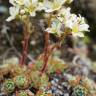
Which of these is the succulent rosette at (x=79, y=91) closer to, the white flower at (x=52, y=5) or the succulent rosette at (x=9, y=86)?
the succulent rosette at (x=9, y=86)

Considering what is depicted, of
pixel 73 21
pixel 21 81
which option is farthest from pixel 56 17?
pixel 21 81

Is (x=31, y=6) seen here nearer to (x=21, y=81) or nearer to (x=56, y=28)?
(x=56, y=28)

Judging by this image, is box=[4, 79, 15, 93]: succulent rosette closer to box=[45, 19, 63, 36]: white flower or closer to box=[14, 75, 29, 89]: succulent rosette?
box=[14, 75, 29, 89]: succulent rosette

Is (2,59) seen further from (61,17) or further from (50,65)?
(61,17)

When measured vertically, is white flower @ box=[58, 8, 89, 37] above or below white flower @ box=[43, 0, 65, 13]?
below

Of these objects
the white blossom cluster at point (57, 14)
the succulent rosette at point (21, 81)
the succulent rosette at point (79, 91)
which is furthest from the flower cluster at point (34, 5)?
the succulent rosette at point (79, 91)

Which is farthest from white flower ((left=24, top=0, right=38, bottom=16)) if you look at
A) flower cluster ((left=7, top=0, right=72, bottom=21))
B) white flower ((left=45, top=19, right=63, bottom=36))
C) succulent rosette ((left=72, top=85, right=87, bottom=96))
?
succulent rosette ((left=72, top=85, right=87, bottom=96))

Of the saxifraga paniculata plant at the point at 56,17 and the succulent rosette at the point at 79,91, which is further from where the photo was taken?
the succulent rosette at the point at 79,91

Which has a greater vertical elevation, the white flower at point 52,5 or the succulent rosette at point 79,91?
the white flower at point 52,5
